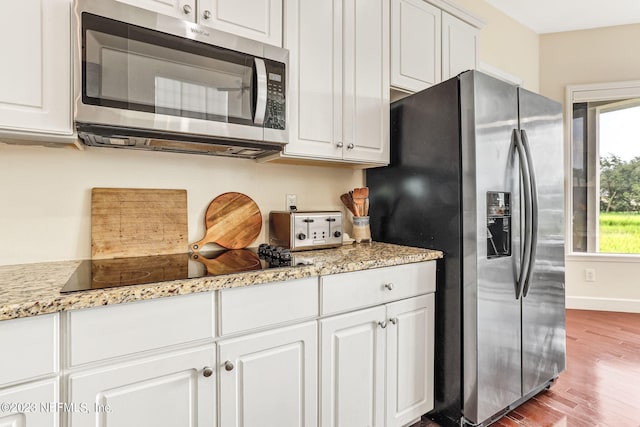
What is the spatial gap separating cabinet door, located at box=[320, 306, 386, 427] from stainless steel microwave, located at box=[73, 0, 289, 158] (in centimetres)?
87

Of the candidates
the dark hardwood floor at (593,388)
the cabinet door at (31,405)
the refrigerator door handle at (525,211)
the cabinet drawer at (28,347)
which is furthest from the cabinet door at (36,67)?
the dark hardwood floor at (593,388)

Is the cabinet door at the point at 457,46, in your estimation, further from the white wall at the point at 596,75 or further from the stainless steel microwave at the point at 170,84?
the white wall at the point at 596,75

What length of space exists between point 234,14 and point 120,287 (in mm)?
1197

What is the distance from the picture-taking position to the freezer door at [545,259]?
186cm

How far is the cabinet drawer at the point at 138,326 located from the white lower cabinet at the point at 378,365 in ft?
1.63

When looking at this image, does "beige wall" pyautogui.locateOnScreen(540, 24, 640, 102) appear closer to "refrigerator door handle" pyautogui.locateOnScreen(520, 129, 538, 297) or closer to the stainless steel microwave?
"refrigerator door handle" pyautogui.locateOnScreen(520, 129, 538, 297)

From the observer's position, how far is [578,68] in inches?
141

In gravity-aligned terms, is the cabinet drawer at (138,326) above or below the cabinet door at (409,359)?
above

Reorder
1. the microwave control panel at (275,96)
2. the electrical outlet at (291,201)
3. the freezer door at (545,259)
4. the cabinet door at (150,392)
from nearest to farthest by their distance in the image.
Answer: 1. the cabinet door at (150,392)
2. the microwave control panel at (275,96)
3. the freezer door at (545,259)
4. the electrical outlet at (291,201)

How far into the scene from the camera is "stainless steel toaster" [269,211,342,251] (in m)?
1.74

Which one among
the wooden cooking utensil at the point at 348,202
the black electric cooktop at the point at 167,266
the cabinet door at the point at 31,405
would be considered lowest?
the cabinet door at the point at 31,405

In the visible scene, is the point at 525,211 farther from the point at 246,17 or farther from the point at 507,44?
the point at 507,44

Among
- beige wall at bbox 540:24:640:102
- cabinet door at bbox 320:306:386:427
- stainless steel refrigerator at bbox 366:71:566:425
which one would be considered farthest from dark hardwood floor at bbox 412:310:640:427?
beige wall at bbox 540:24:640:102

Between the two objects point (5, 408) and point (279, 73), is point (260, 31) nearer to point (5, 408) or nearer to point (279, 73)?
point (279, 73)
